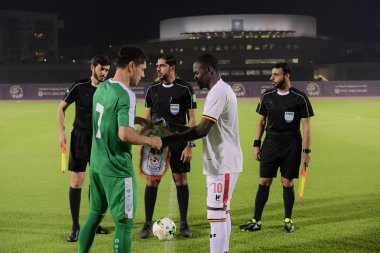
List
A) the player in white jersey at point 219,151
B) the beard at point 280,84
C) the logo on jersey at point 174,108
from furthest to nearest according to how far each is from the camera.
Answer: the logo on jersey at point 174,108 < the beard at point 280,84 < the player in white jersey at point 219,151

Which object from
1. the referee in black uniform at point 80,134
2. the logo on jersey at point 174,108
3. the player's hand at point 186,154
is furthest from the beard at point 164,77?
the player's hand at point 186,154

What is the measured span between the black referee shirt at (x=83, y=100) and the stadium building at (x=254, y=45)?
64.0 m

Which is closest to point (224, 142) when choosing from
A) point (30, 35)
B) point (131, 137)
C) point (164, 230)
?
point (131, 137)

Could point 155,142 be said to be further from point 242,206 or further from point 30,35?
point 30,35

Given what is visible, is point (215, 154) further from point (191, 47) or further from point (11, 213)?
point (191, 47)

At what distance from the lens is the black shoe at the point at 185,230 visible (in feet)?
21.9

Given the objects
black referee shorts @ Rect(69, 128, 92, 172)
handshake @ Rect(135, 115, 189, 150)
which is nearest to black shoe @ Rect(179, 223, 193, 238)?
black referee shorts @ Rect(69, 128, 92, 172)

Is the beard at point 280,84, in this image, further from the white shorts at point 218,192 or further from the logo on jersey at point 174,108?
the white shorts at point 218,192

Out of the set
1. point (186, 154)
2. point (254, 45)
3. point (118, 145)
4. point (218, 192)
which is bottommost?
point (218, 192)

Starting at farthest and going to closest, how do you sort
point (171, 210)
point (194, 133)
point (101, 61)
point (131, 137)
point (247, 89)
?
point (247, 89), point (171, 210), point (101, 61), point (194, 133), point (131, 137)

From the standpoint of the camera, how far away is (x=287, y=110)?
696 cm

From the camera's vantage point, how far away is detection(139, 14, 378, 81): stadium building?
81.6 meters

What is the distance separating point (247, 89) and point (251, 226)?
3578 cm

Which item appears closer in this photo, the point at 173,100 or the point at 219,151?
the point at 219,151
